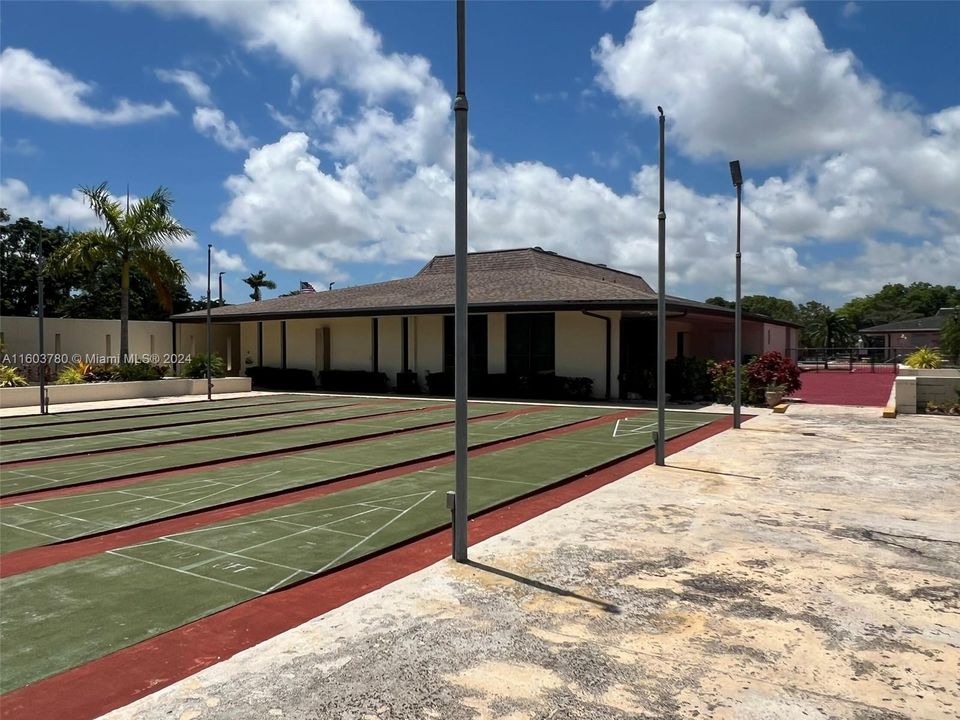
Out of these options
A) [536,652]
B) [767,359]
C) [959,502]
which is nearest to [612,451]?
[959,502]

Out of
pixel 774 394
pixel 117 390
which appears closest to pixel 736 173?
pixel 774 394

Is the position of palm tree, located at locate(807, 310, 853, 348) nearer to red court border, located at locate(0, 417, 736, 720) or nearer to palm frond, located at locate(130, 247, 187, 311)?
palm frond, located at locate(130, 247, 187, 311)

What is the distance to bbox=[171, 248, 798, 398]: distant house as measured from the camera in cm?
2373

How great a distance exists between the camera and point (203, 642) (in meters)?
4.27

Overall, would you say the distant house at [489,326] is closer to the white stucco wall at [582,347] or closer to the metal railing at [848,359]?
the white stucco wall at [582,347]

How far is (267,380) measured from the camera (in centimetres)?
3188

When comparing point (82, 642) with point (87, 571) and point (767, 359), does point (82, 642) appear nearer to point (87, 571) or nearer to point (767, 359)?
point (87, 571)

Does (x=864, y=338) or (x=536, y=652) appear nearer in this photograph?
(x=536, y=652)

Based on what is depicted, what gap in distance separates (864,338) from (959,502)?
86.9m

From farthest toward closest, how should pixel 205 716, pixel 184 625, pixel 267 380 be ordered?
pixel 267 380 → pixel 184 625 → pixel 205 716

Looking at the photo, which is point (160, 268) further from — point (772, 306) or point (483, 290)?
point (772, 306)

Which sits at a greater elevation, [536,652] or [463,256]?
[463,256]

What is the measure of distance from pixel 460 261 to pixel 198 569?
140 inches

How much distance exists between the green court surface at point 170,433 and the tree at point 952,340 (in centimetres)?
2327
